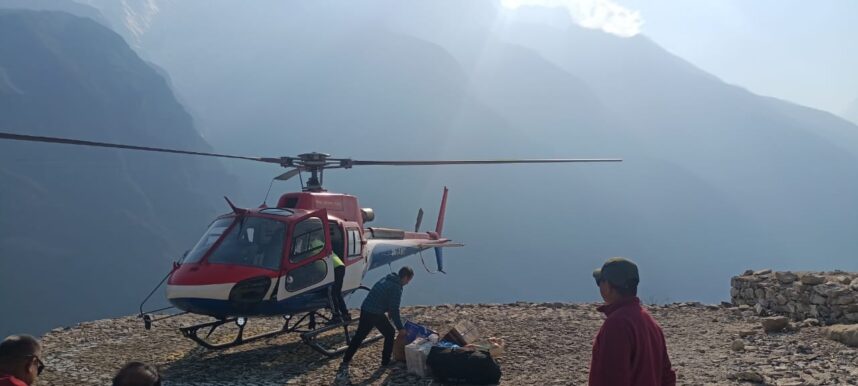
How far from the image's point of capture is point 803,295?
28.9 feet

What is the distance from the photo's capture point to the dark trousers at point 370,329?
6.77 meters

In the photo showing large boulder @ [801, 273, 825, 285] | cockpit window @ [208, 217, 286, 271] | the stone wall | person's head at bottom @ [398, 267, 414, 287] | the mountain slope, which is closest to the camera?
person's head at bottom @ [398, 267, 414, 287]

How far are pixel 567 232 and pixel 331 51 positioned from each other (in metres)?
65.2

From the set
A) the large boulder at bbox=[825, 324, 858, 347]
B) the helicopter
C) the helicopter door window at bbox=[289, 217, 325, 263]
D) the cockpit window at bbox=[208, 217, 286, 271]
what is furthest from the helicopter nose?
the large boulder at bbox=[825, 324, 858, 347]

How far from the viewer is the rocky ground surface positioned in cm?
620

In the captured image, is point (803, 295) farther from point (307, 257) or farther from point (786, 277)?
point (307, 257)

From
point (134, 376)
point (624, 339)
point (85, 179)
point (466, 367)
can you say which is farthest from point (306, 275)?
point (85, 179)

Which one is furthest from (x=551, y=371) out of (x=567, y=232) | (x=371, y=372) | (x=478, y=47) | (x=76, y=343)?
(x=478, y=47)

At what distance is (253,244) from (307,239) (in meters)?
0.72

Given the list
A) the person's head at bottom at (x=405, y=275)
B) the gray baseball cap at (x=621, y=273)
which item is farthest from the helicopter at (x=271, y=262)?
the gray baseball cap at (x=621, y=273)

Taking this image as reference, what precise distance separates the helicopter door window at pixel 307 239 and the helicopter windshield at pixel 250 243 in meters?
0.20

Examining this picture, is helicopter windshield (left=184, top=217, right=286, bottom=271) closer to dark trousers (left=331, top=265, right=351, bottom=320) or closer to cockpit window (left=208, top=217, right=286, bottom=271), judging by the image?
cockpit window (left=208, top=217, right=286, bottom=271)

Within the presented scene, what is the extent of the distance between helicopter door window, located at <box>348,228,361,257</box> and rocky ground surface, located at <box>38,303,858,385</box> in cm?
143

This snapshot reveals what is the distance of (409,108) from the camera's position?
4550 inches
